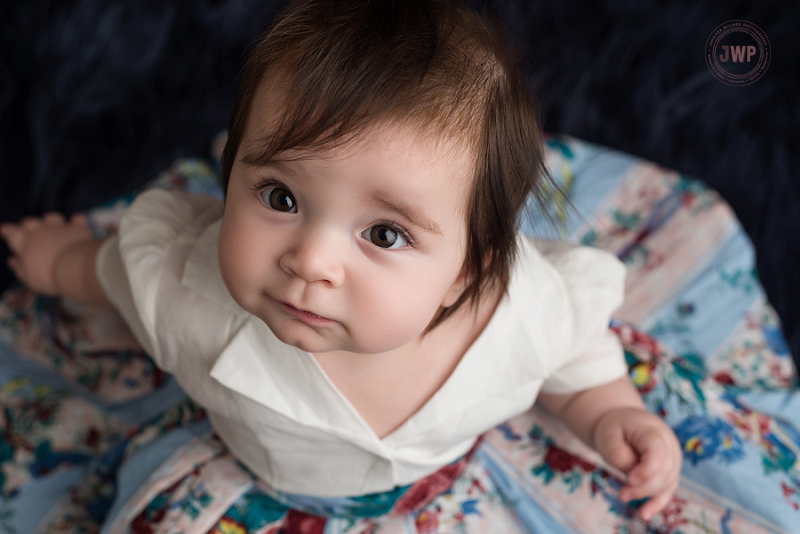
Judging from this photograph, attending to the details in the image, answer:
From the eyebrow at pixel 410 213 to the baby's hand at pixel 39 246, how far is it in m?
0.55

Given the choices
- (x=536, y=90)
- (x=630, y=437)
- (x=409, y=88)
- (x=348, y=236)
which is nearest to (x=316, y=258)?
(x=348, y=236)

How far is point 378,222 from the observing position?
48 cm

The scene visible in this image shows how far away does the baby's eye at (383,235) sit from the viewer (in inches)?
19.0

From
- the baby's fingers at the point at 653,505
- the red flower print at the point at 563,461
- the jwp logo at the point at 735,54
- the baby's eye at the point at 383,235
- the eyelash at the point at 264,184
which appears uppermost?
the jwp logo at the point at 735,54

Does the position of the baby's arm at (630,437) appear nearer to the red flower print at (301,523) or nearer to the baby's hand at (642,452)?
the baby's hand at (642,452)

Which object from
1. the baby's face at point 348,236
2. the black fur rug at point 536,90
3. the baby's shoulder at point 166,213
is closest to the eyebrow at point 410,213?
the baby's face at point 348,236

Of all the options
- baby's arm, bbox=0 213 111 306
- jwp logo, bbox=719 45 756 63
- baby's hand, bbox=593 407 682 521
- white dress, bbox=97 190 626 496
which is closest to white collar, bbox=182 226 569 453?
white dress, bbox=97 190 626 496

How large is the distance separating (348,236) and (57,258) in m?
0.54

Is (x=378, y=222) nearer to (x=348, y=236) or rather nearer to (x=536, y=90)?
(x=348, y=236)

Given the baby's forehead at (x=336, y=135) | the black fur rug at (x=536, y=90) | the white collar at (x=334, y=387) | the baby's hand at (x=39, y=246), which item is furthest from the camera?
the black fur rug at (x=536, y=90)

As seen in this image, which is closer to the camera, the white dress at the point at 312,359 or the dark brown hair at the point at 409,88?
the dark brown hair at the point at 409,88

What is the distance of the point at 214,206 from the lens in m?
0.71

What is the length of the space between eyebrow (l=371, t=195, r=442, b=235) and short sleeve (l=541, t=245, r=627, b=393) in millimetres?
241

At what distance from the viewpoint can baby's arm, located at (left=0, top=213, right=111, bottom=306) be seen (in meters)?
0.80
